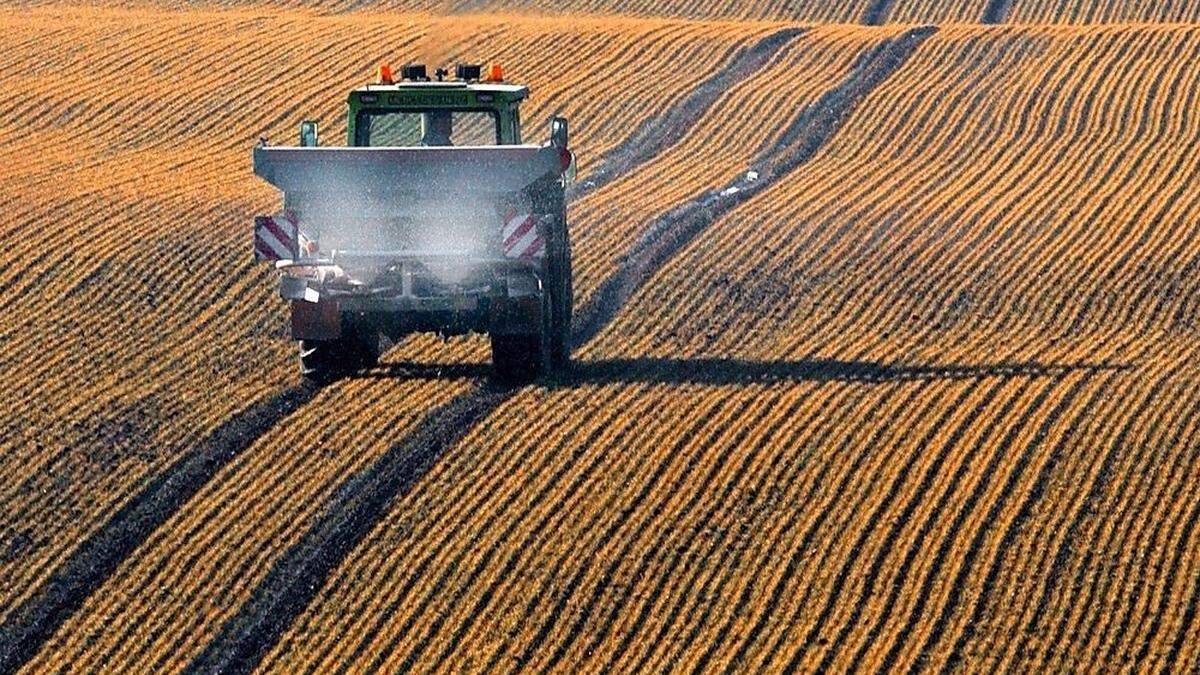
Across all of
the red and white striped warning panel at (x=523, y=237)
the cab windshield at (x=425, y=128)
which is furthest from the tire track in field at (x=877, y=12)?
the red and white striped warning panel at (x=523, y=237)

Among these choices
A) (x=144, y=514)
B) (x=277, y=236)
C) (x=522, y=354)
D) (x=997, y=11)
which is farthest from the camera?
(x=997, y=11)

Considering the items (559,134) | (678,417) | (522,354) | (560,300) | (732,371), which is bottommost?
(732,371)

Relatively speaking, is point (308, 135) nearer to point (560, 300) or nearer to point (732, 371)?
point (560, 300)

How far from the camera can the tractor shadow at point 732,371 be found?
73.6ft

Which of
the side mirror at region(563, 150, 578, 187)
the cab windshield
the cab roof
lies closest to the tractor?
the side mirror at region(563, 150, 578, 187)

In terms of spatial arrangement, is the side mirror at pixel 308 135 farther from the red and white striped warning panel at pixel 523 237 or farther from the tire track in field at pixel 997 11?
the tire track in field at pixel 997 11

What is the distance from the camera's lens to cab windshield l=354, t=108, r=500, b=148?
21438 mm

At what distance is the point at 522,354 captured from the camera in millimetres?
21234

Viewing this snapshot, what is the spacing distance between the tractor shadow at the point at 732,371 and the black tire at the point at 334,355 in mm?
340

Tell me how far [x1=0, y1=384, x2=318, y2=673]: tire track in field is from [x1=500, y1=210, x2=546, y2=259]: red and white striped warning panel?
2.69 metres

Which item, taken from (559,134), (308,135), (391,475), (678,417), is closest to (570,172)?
(559,134)

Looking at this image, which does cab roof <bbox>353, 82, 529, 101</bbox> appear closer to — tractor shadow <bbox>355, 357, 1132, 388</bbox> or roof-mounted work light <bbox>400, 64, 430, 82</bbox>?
roof-mounted work light <bbox>400, 64, 430, 82</bbox>

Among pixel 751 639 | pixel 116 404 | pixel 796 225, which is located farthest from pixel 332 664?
pixel 796 225

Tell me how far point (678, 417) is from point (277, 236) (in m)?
3.73
